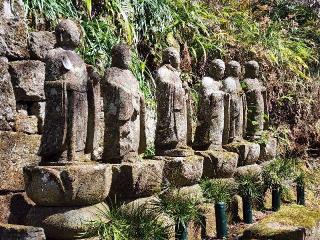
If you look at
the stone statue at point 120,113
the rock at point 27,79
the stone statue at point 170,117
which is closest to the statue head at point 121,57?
the stone statue at point 120,113

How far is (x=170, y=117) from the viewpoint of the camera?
629 centimetres

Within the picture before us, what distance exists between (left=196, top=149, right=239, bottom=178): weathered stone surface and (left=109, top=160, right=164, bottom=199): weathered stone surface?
1486 mm

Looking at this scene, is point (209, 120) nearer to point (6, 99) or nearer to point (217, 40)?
point (6, 99)

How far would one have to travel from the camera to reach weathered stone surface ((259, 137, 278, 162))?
904 cm

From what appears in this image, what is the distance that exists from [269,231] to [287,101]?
660 cm

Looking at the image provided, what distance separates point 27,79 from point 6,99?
1.28 ft

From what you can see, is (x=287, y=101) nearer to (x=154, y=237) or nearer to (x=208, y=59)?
(x=208, y=59)

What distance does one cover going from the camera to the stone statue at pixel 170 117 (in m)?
6.29

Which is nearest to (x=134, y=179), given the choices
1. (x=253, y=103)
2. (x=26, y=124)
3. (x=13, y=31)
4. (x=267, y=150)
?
(x=26, y=124)

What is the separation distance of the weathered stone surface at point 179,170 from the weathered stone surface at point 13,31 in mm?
1747

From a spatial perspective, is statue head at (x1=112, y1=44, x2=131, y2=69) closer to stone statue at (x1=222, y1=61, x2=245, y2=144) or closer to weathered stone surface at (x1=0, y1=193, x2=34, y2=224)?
weathered stone surface at (x1=0, y1=193, x2=34, y2=224)

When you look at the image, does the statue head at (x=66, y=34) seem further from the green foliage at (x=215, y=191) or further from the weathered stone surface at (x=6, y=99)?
the green foliage at (x=215, y=191)

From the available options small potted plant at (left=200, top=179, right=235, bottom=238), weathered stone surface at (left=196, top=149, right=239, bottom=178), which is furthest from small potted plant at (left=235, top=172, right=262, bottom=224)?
small potted plant at (left=200, top=179, right=235, bottom=238)

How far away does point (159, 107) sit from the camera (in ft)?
20.8
